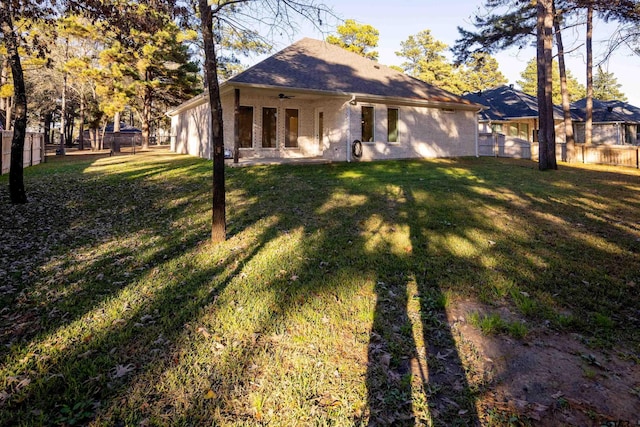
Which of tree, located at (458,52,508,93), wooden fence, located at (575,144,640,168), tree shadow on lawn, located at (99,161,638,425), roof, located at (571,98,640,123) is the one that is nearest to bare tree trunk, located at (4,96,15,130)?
tree shadow on lawn, located at (99,161,638,425)

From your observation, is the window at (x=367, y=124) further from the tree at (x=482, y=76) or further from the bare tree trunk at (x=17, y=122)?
the tree at (x=482, y=76)

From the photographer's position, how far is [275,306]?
379cm

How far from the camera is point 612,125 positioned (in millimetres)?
27891

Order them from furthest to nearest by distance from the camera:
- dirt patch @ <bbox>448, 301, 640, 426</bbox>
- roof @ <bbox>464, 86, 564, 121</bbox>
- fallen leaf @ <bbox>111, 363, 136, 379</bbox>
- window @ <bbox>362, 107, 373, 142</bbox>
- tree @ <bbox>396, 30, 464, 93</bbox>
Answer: tree @ <bbox>396, 30, 464, 93</bbox> → roof @ <bbox>464, 86, 564, 121</bbox> → window @ <bbox>362, 107, 373, 142</bbox> → fallen leaf @ <bbox>111, 363, 136, 379</bbox> → dirt patch @ <bbox>448, 301, 640, 426</bbox>

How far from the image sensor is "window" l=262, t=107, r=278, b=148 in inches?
609

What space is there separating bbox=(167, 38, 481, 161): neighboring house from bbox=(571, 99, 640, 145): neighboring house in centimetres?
1573

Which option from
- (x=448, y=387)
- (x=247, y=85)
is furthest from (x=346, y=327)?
(x=247, y=85)

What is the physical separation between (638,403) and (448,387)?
1.18 metres

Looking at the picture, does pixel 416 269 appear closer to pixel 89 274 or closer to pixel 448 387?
pixel 448 387

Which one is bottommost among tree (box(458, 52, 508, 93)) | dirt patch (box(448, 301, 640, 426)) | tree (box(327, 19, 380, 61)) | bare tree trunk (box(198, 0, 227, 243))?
dirt patch (box(448, 301, 640, 426))

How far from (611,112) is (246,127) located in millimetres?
28143

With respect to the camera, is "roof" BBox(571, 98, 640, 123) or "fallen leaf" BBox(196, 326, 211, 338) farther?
"roof" BBox(571, 98, 640, 123)

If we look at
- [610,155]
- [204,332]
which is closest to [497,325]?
[204,332]

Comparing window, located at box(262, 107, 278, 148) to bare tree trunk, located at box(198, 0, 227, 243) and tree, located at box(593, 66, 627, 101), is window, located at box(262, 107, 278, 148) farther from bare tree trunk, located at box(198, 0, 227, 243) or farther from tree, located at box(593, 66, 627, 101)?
tree, located at box(593, 66, 627, 101)
